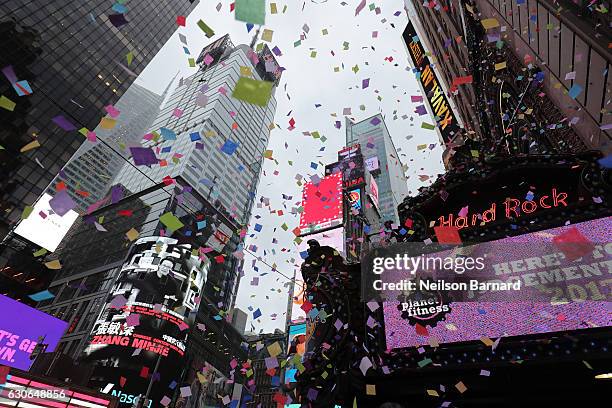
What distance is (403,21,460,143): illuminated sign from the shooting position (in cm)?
1681

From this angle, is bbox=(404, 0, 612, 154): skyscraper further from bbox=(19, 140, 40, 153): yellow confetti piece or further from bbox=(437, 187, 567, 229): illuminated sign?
bbox=(19, 140, 40, 153): yellow confetti piece

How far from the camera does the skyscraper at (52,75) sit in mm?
42438

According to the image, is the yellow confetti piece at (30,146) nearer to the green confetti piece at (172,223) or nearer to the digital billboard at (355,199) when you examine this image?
the digital billboard at (355,199)

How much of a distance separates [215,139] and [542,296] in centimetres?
7721

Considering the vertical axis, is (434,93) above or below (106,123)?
above

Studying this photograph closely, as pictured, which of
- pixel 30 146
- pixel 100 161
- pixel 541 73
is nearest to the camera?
pixel 541 73

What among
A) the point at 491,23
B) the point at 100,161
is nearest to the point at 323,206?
the point at 491,23

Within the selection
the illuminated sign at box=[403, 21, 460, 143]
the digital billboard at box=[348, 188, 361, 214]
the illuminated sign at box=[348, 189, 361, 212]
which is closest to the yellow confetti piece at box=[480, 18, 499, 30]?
the illuminated sign at box=[403, 21, 460, 143]

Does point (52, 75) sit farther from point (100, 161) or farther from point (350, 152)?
point (100, 161)

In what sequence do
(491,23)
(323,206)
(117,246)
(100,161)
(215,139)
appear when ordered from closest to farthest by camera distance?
1. (491,23)
2. (323,206)
3. (117,246)
4. (215,139)
5. (100,161)

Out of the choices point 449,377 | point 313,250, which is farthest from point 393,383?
point 313,250

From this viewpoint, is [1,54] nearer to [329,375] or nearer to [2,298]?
[2,298]

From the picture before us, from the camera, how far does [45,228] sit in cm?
2889

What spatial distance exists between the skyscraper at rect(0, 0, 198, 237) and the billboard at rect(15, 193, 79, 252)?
15184mm
